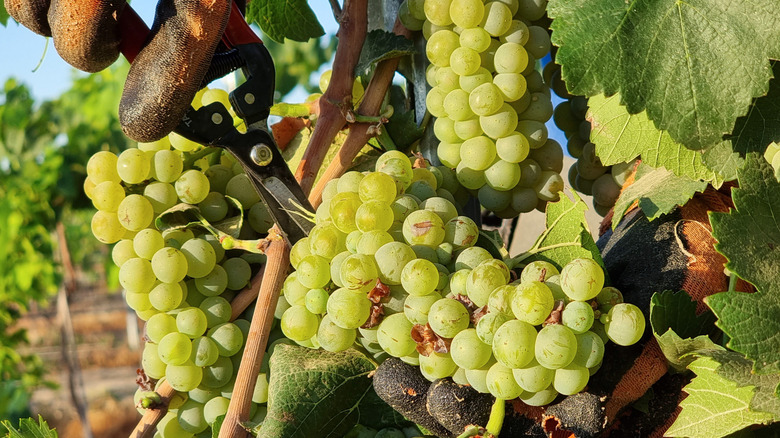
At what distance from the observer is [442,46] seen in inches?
27.7

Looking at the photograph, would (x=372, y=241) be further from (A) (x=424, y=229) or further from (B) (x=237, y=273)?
(B) (x=237, y=273)

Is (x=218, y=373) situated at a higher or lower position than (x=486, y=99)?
lower

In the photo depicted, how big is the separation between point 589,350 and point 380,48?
0.42m

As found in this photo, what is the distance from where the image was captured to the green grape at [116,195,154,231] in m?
0.69

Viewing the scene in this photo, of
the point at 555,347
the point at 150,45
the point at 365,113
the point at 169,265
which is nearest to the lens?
the point at 555,347

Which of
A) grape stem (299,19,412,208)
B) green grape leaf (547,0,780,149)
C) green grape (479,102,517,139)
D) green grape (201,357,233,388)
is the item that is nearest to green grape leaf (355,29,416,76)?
grape stem (299,19,412,208)

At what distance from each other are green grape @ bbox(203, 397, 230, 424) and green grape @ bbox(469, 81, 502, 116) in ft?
1.27

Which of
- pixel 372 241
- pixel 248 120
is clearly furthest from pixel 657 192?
pixel 248 120

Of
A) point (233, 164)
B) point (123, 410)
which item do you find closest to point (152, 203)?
point (233, 164)

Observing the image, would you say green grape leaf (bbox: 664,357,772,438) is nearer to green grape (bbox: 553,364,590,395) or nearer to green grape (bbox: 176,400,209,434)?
green grape (bbox: 553,364,590,395)

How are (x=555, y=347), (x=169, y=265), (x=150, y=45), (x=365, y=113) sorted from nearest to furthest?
1. (x=555, y=347)
2. (x=150, y=45)
3. (x=169, y=265)
4. (x=365, y=113)

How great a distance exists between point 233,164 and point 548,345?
17.3 inches

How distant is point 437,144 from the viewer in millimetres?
796

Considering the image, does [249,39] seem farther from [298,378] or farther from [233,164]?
[298,378]
